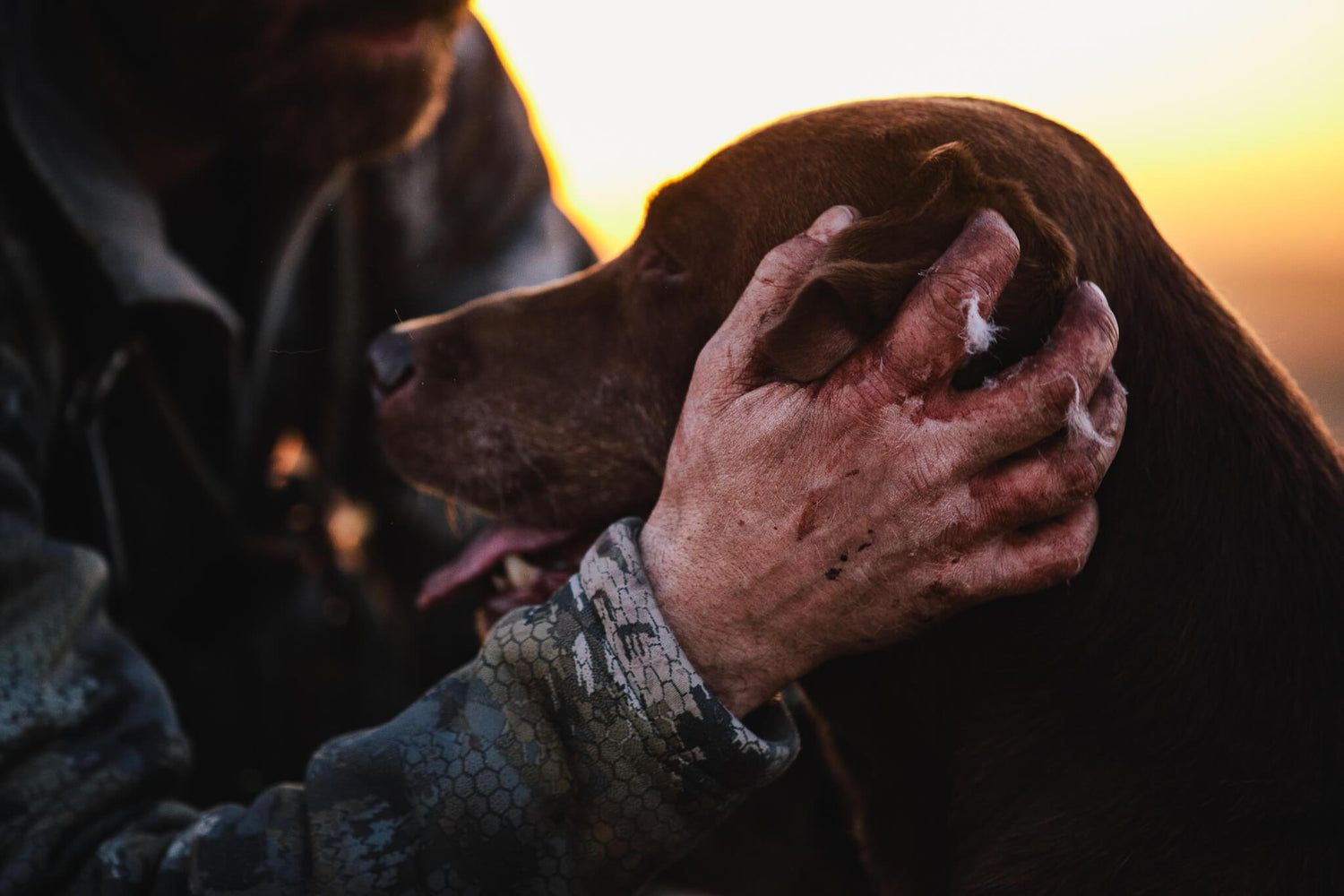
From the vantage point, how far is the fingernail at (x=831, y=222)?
1592 mm

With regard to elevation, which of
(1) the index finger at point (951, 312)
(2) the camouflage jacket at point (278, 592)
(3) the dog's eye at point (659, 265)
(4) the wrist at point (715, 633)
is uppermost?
(1) the index finger at point (951, 312)

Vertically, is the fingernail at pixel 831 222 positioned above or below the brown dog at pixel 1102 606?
above

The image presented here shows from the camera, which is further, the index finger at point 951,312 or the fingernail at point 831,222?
the fingernail at point 831,222

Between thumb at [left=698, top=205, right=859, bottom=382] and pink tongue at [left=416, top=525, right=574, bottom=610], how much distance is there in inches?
24.7

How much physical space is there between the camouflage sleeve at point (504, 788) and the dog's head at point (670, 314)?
398 mm

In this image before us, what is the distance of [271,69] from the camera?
117 inches

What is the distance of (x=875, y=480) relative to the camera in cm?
143

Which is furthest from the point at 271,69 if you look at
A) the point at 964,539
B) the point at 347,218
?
the point at 964,539

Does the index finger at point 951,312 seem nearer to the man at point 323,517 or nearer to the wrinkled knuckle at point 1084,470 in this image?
the man at point 323,517

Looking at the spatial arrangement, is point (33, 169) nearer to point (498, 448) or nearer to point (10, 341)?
point (10, 341)

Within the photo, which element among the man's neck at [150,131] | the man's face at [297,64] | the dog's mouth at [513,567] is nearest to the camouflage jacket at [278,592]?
the man's neck at [150,131]

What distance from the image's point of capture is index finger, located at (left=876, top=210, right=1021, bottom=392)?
1378mm

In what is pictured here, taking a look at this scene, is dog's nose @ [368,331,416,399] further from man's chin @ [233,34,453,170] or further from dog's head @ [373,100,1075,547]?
man's chin @ [233,34,453,170]

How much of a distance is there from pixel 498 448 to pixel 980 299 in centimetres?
100
